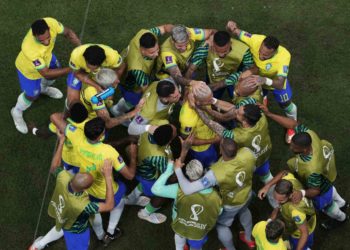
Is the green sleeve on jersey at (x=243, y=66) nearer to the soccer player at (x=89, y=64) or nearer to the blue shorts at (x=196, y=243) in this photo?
the soccer player at (x=89, y=64)

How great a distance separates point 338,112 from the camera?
7.91 meters

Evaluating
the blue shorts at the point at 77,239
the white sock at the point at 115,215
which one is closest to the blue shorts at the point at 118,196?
the white sock at the point at 115,215

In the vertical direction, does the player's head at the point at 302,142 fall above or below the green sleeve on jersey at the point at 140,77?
above

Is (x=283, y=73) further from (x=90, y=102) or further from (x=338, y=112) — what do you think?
(x=90, y=102)

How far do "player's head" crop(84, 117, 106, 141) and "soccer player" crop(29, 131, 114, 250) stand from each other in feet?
1.08

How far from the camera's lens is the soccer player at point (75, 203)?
542 cm

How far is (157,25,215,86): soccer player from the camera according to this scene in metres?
6.75

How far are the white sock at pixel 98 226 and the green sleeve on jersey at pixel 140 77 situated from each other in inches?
74.1

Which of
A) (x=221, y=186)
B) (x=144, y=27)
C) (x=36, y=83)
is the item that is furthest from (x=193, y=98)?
(x=144, y=27)

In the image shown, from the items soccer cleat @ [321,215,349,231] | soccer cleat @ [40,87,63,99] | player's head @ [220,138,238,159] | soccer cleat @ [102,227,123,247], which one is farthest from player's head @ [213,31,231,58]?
soccer cleat @ [40,87,63,99]

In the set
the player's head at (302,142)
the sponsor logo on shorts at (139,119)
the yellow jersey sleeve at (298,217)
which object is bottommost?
the sponsor logo on shorts at (139,119)

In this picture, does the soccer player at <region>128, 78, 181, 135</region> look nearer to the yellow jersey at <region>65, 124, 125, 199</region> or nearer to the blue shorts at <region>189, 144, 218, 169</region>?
the yellow jersey at <region>65, 124, 125, 199</region>

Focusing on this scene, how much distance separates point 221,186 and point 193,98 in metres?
1.22

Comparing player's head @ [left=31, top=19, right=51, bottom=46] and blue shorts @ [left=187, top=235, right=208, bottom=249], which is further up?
player's head @ [left=31, top=19, right=51, bottom=46]
